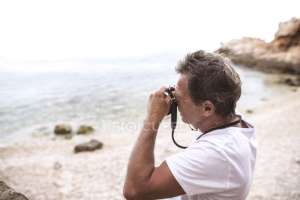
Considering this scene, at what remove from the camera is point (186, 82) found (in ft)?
6.81

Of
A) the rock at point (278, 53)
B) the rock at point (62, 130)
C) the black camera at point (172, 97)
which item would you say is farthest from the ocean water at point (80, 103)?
the black camera at point (172, 97)

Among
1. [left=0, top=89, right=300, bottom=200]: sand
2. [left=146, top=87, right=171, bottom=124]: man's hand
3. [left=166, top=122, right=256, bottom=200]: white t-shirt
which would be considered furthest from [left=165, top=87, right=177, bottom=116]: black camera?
[left=0, top=89, right=300, bottom=200]: sand

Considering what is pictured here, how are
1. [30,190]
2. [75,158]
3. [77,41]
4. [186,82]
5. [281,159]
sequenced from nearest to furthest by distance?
[186,82]
[30,190]
[281,159]
[75,158]
[77,41]

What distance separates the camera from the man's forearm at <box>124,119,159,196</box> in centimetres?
202

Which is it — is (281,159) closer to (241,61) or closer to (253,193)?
(253,193)

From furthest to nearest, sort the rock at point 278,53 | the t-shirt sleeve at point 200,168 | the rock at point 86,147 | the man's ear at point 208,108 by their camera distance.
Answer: the rock at point 278,53, the rock at point 86,147, the man's ear at point 208,108, the t-shirt sleeve at point 200,168

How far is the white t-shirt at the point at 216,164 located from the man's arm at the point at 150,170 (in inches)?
2.4

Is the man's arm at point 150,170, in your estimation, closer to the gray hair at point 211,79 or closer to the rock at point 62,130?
the gray hair at point 211,79

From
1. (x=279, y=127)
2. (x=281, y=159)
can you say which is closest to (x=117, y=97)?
(x=279, y=127)

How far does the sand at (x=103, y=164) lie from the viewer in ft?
24.0

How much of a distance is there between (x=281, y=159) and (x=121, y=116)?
10.2m

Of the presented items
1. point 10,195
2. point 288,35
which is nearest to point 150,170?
point 10,195

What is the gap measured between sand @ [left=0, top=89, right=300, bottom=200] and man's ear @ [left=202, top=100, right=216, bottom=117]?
4.82 meters

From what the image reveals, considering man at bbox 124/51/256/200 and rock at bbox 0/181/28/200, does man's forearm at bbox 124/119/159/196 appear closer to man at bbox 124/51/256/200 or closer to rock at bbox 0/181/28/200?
man at bbox 124/51/256/200
